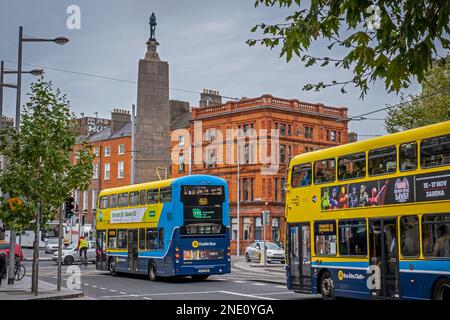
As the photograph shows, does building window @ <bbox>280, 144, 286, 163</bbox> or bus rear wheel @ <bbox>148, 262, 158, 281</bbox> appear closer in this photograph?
bus rear wheel @ <bbox>148, 262, 158, 281</bbox>

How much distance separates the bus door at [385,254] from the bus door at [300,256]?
319cm

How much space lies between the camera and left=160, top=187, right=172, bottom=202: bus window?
1038 inches

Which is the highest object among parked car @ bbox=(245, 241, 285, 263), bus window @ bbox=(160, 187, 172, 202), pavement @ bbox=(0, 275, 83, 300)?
bus window @ bbox=(160, 187, 172, 202)

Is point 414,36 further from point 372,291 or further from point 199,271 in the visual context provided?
point 199,271

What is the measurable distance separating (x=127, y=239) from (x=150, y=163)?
5.89 meters

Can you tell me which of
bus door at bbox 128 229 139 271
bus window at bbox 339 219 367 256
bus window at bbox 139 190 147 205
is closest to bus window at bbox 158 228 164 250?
bus window at bbox 139 190 147 205

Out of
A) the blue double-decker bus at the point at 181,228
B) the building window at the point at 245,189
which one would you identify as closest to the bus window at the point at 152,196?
the blue double-decker bus at the point at 181,228

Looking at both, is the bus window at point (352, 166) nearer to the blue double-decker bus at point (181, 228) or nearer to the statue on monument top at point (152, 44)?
the blue double-decker bus at point (181, 228)

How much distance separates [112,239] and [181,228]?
646cm

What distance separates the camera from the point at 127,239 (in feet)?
97.8

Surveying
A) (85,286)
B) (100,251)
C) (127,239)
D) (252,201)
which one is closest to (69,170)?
(85,286)

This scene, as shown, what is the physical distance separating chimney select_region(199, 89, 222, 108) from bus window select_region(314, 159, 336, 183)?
5593 cm

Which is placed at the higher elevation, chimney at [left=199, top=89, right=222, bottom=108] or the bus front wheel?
chimney at [left=199, top=89, right=222, bottom=108]

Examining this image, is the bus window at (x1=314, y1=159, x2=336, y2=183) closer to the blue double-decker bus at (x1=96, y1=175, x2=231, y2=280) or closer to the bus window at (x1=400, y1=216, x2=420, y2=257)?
the bus window at (x1=400, y1=216, x2=420, y2=257)
